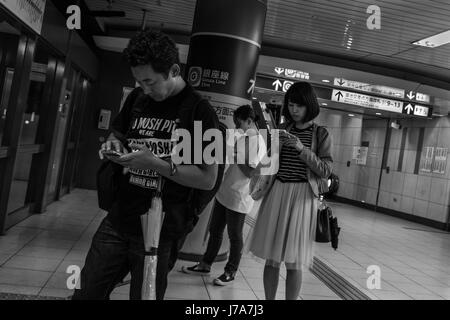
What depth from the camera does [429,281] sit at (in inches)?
195

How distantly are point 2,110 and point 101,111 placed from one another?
4.28 metres

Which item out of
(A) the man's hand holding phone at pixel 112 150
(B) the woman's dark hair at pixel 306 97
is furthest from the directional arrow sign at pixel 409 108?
(A) the man's hand holding phone at pixel 112 150

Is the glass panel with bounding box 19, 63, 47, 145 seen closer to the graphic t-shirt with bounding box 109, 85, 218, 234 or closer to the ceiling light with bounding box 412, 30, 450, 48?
the graphic t-shirt with bounding box 109, 85, 218, 234

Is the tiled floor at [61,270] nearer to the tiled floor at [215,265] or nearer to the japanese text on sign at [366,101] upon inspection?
the tiled floor at [215,265]

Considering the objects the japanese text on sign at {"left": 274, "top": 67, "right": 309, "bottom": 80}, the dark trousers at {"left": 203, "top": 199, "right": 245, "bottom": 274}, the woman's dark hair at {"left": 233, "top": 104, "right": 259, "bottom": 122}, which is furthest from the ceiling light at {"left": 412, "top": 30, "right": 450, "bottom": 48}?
the dark trousers at {"left": 203, "top": 199, "right": 245, "bottom": 274}

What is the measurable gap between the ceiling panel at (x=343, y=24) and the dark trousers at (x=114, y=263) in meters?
5.02

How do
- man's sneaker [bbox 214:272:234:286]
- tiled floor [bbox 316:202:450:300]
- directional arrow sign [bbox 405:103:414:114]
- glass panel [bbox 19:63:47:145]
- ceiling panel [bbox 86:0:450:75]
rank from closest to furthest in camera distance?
man's sneaker [bbox 214:272:234:286] < tiled floor [bbox 316:202:450:300] < glass panel [bbox 19:63:47:145] < ceiling panel [bbox 86:0:450:75] < directional arrow sign [bbox 405:103:414:114]

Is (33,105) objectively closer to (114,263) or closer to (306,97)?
(306,97)

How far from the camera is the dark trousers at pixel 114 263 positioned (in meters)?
1.65

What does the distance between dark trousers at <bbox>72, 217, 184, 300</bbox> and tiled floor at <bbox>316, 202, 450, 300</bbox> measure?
290 centimetres

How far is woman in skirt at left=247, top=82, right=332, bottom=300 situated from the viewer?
2.63 metres

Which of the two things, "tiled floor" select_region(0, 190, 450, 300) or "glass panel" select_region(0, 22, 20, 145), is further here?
"glass panel" select_region(0, 22, 20, 145)
